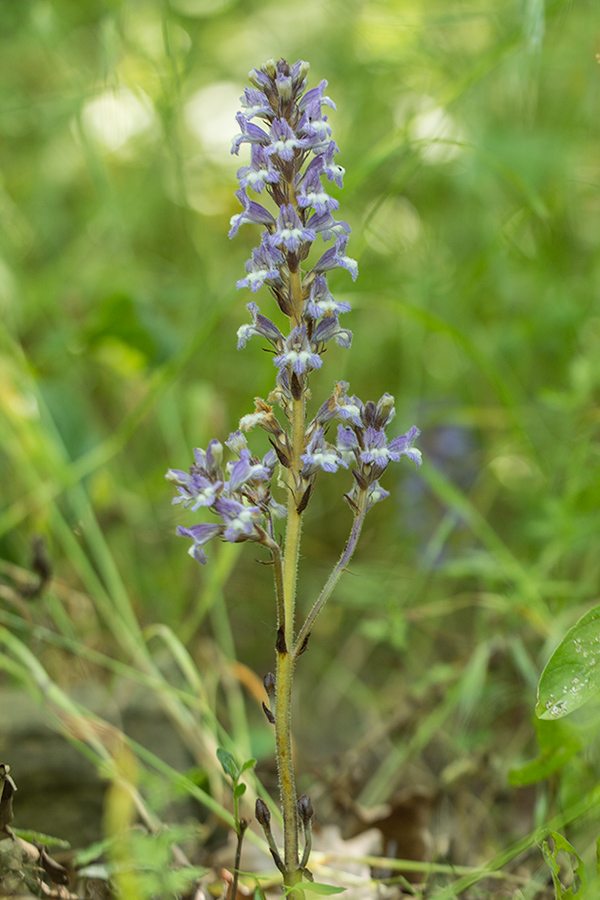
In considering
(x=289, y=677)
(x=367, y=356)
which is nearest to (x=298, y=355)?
(x=289, y=677)

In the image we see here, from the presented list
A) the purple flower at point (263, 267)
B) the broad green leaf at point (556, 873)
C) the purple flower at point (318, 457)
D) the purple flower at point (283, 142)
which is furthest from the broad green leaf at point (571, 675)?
the purple flower at point (283, 142)

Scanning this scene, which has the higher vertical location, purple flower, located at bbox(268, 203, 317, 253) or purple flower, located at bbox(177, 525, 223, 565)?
purple flower, located at bbox(268, 203, 317, 253)

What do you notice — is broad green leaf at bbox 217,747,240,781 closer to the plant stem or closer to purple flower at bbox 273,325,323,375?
the plant stem

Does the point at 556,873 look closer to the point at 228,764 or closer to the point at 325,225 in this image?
the point at 228,764

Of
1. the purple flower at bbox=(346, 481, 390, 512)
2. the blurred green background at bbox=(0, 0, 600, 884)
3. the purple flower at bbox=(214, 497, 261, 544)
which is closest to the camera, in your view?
the purple flower at bbox=(214, 497, 261, 544)

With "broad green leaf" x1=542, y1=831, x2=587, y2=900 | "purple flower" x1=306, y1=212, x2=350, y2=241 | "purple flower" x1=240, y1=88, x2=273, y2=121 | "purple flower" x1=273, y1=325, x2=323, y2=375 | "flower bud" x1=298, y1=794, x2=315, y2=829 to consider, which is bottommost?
"broad green leaf" x1=542, y1=831, x2=587, y2=900

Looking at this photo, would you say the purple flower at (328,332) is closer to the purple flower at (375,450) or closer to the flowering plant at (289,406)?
the flowering plant at (289,406)

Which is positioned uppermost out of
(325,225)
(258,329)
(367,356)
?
(367,356)

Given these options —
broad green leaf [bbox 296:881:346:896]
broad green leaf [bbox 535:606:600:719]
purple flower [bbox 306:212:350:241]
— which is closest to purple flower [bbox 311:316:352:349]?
purple flower [bbox 306:212:350:241]
